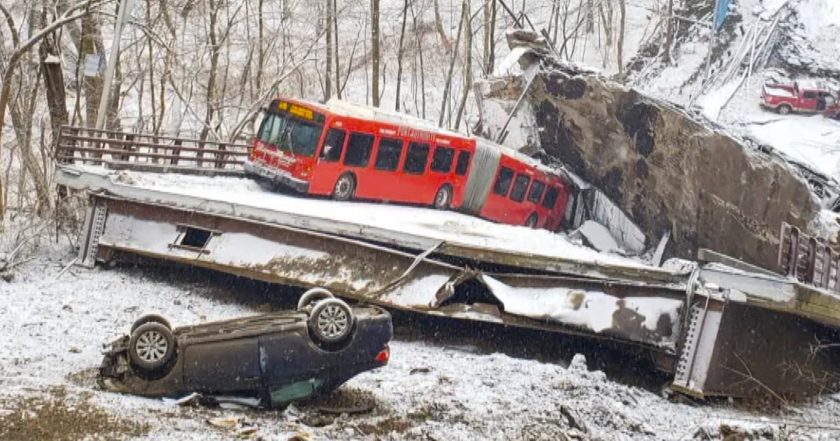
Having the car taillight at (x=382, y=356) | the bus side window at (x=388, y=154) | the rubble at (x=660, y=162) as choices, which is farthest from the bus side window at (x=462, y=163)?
the car taillight at (x=382, y=356)

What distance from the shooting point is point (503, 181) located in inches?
1000

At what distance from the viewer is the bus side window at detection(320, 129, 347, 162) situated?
1988 cm

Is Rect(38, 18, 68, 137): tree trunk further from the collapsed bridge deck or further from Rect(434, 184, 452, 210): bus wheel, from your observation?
Rect(434, 184, 452, 210): bus wheel

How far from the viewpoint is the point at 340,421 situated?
8422 mm

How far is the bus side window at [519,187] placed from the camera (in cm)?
2602

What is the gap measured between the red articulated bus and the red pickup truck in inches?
575

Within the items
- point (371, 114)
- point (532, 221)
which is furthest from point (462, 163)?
point (532, 221)

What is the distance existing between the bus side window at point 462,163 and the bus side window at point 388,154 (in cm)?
238

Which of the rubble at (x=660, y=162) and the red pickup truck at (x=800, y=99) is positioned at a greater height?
the red pickup truck at (x=800, y=99)

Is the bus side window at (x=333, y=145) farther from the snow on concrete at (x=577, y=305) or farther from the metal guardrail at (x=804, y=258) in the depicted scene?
the metal guardrail at (x=804, y=258)

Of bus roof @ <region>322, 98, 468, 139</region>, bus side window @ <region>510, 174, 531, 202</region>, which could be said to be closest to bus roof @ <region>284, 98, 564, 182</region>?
bus roof @ <region>322, 98, 468, 139</region>

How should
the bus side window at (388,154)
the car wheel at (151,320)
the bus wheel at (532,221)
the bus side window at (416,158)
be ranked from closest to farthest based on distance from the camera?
1. the car wheel at (151,320)
2. the bus side window at (388,154)
3. the bus side window at (416,158)
4. the bus wheel at (532,221)

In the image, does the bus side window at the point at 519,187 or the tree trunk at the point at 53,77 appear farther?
the bus side window at the point at 519,187

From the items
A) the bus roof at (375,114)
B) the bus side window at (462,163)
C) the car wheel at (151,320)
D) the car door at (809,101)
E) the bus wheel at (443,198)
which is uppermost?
the car door at (809,101)
